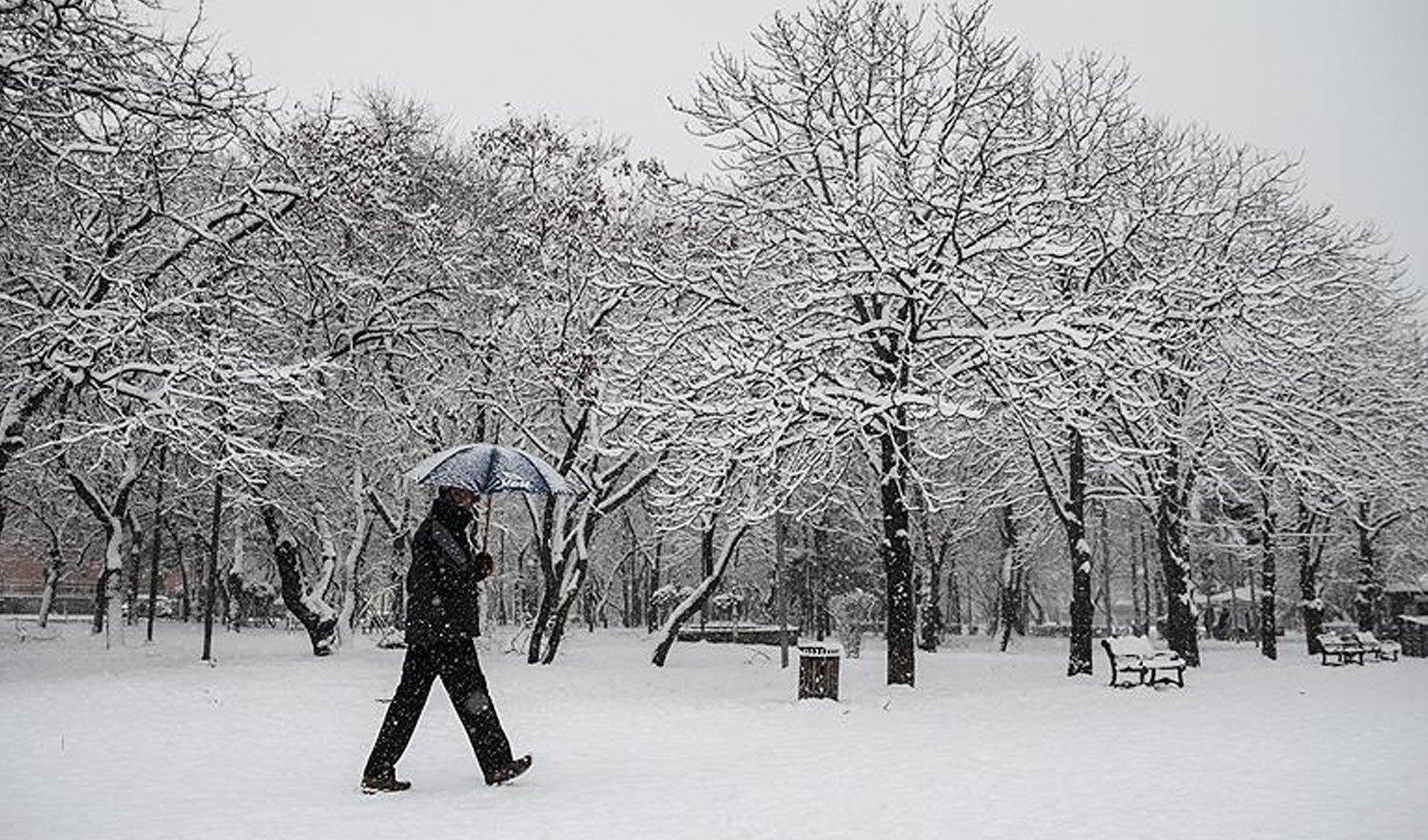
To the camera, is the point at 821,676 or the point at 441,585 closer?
the point at 441,585

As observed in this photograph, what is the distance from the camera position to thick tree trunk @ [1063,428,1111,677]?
20.5 m

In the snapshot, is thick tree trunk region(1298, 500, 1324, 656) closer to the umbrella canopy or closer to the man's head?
the umbrella canopy

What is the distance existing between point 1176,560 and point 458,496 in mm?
20088

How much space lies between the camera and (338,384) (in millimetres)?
24062

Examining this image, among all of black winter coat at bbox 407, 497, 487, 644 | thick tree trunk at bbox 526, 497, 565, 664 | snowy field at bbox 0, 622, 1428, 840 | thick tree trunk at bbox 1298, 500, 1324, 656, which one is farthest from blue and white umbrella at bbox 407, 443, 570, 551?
thick tree trunk at bbox 1298, 500, 1324, 656

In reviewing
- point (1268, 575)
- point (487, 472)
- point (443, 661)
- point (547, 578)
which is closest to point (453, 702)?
point (443, 661)

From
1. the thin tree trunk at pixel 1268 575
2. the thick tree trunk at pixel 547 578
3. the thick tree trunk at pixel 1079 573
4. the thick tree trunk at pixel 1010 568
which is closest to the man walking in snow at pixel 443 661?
the thick tree trunk at pixel 547 578

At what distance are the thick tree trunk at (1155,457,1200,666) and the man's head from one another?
18938 mm

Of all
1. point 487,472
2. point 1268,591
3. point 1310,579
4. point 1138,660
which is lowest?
point 1138,660

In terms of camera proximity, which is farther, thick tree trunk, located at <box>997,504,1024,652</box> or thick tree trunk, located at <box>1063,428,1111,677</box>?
thick tree trunk, located at <box>997,504,1024,652</box>

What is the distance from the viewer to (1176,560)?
79.1 feet

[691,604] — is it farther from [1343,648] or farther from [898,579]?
[1343,648]

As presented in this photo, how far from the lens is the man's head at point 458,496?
8430 millimetres

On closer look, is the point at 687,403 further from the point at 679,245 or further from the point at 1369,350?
the point at 1369,350
